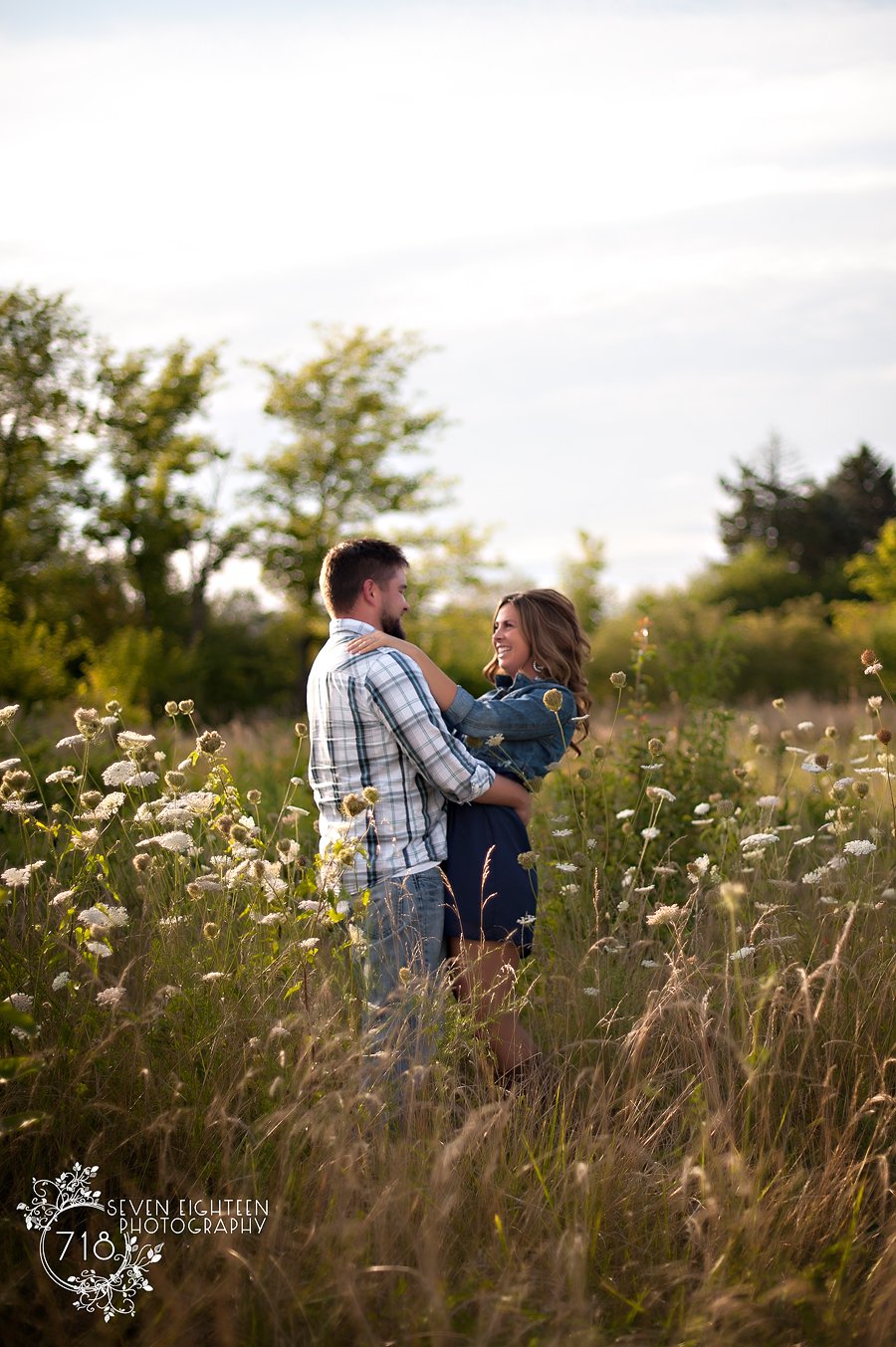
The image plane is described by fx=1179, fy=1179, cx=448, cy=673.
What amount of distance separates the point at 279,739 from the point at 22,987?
9073mm

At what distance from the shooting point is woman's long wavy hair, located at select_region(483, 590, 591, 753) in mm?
4652

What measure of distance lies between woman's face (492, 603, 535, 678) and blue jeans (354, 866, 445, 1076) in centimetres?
103

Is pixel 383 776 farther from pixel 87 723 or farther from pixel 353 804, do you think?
pixel 87 723

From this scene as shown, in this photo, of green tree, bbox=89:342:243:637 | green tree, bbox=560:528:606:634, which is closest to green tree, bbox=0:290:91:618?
green tree, bbox=89:342:243:637

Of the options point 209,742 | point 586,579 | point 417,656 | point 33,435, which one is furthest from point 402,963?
Answer: point 586,579

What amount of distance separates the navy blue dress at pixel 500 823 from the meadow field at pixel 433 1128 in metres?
0.38

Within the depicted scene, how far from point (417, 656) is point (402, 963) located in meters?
1.06

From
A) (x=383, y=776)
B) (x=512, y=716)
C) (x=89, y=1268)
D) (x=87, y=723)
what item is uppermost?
(x=87, y=723)

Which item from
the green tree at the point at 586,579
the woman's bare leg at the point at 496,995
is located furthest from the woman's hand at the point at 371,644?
the green tree at the point at 586,579

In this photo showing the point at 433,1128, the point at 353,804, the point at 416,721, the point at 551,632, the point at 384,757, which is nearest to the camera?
the point at 433,1128

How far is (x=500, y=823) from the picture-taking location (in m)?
4.20

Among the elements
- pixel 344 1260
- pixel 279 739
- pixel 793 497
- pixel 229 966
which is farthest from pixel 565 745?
pixel 793 497

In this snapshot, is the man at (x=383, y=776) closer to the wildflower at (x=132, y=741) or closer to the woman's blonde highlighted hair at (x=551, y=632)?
the wildflower at (x=132, y=741)

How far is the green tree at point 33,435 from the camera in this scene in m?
29.3
